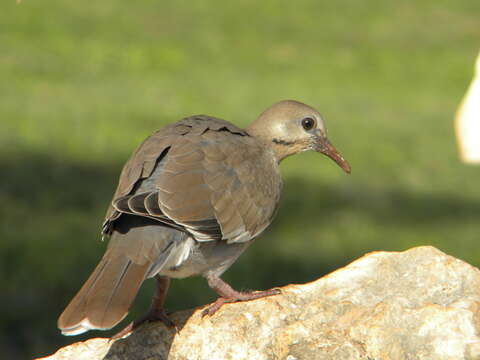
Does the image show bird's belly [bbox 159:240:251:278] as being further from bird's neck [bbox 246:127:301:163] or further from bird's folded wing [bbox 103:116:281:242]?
bird's neck [bbox 246:127:301:163]

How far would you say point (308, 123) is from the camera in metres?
5.82

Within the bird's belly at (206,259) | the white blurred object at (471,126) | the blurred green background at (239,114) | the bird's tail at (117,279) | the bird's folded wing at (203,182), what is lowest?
the blurred green background at (239,114)

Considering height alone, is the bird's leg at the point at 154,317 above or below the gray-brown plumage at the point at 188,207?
below

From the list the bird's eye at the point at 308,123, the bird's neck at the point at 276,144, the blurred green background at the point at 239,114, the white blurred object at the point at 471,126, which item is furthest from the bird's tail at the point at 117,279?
the blurred green background at the point at 239,114

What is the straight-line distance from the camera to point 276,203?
5465 mm

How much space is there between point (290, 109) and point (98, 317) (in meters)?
2.34

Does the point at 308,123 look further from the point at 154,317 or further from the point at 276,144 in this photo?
the point at 154,317

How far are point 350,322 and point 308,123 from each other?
69.5 inches

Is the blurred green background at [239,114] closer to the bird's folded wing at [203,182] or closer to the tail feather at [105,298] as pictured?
the bird's folded wing at [203,182]

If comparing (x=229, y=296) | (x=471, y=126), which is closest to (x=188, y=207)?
(x=229, y=296)

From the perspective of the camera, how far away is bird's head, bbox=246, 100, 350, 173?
5.77m

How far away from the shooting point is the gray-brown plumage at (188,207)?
4.16m

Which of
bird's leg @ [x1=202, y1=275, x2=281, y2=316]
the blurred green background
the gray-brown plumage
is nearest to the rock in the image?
bird's leg @ [x1=202, y1=275, x2=281, y2=316]

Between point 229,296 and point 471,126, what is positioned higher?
point 471,126
